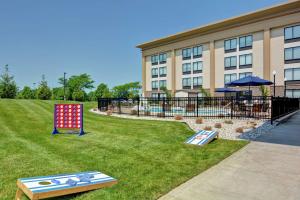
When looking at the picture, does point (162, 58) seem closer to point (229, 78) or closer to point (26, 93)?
point (229, 78)

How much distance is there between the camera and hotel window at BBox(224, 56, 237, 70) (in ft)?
131

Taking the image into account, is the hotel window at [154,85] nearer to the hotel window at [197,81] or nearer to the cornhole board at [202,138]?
the hotel window at [197,81]

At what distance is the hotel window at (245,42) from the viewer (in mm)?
37941

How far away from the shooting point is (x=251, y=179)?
500cm

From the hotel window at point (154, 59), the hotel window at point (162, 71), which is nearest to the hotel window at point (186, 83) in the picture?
the hotel window at point (162, 71)

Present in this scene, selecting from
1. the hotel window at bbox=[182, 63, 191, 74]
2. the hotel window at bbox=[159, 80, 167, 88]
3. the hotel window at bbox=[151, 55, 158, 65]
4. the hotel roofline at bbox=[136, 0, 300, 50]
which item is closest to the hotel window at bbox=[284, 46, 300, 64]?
the hotel roofline at bbox=[136, 0, 300, 50]

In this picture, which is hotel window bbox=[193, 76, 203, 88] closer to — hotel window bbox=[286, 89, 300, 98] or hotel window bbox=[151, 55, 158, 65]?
hotel window bbox=[151, 55, 158, 65]

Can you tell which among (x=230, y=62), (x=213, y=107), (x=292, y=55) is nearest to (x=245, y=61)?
(x=230, y=62)

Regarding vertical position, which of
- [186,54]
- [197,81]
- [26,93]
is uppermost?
[186,54]

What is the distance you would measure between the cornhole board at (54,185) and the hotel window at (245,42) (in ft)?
129

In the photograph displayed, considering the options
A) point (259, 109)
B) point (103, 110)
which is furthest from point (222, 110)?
point (103, 110)

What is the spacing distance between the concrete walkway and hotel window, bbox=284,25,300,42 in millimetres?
32352

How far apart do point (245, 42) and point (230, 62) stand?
4212mm

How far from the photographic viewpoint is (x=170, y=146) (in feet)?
26.4
